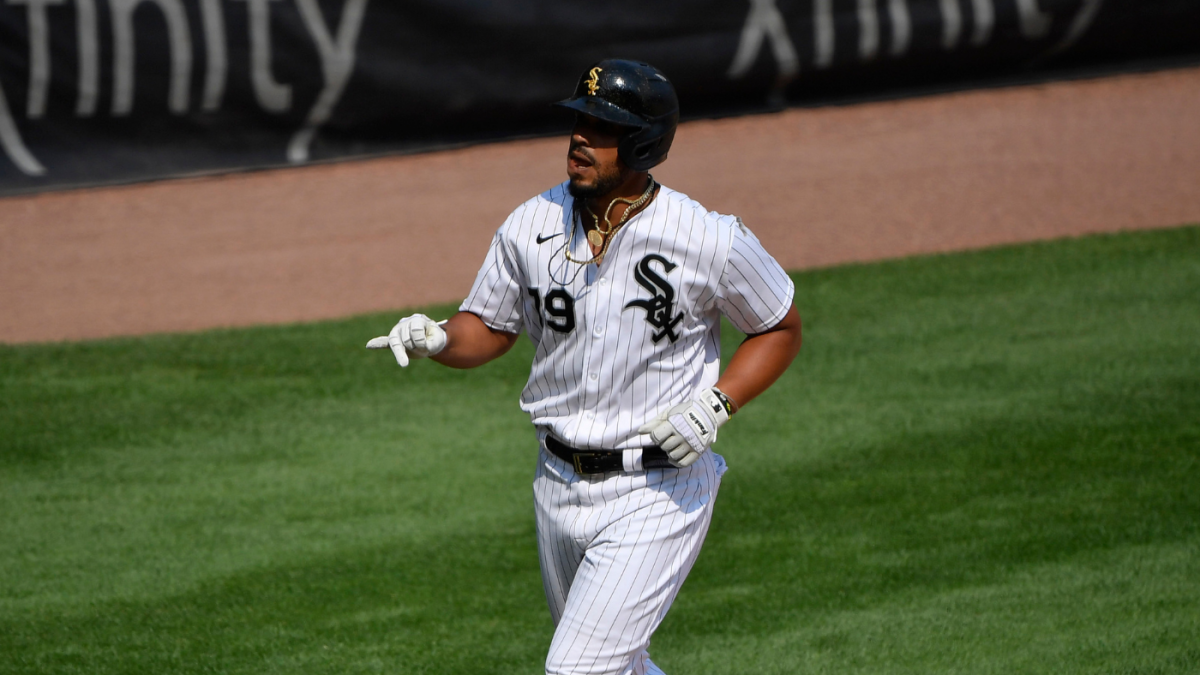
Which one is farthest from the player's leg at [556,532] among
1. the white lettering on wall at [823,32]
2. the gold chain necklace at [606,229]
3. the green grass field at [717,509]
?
the white lettering on wall at [823,32]

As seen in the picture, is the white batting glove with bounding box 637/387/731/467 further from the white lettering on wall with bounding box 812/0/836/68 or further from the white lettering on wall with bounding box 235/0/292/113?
the white lettering on wall with bounding box 812/0/836/68

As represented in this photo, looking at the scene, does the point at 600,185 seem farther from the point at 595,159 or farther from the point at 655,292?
the point at 655,292

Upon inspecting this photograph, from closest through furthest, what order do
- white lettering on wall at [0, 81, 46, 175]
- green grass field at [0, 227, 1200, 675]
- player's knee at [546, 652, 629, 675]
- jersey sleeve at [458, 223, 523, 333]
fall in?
player's knee at [546, 652, 629, 675] → jersey sleeve at [458, 223, 523, 333] → green grass field at [0, 227, 1200, 675] → white lettering on wall at [0, 81, 46, 175]

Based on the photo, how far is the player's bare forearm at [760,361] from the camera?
3.46m

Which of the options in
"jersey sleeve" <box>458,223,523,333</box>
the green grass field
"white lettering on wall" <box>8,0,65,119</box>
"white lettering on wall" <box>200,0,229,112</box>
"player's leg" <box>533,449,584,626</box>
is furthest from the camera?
"white lettering on wall" <box>200,0,229,112</box>

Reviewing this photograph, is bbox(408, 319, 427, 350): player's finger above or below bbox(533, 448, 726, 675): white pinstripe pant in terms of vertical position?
above

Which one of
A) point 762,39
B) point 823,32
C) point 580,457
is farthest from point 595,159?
point 823,32

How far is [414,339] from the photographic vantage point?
11.1 ft

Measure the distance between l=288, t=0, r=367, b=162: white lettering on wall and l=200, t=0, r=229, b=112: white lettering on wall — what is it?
69 cm

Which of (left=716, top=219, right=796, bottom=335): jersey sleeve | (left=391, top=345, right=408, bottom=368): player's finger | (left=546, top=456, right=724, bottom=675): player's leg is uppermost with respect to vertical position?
(left=716, top=219, right=796, bottom=335): jersey sleeve

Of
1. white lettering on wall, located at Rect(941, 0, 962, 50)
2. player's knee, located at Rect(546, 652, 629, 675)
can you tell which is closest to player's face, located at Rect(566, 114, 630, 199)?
player's knee, located at Rect(546, 652, 629, 675)

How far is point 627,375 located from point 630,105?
0.65m

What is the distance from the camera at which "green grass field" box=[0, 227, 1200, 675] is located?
5.04 metres

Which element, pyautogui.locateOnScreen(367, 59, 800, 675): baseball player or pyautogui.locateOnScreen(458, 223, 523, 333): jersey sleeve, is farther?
pyautogui.locateOnScreen(458, 223, 523, 333): jersey sleeve
